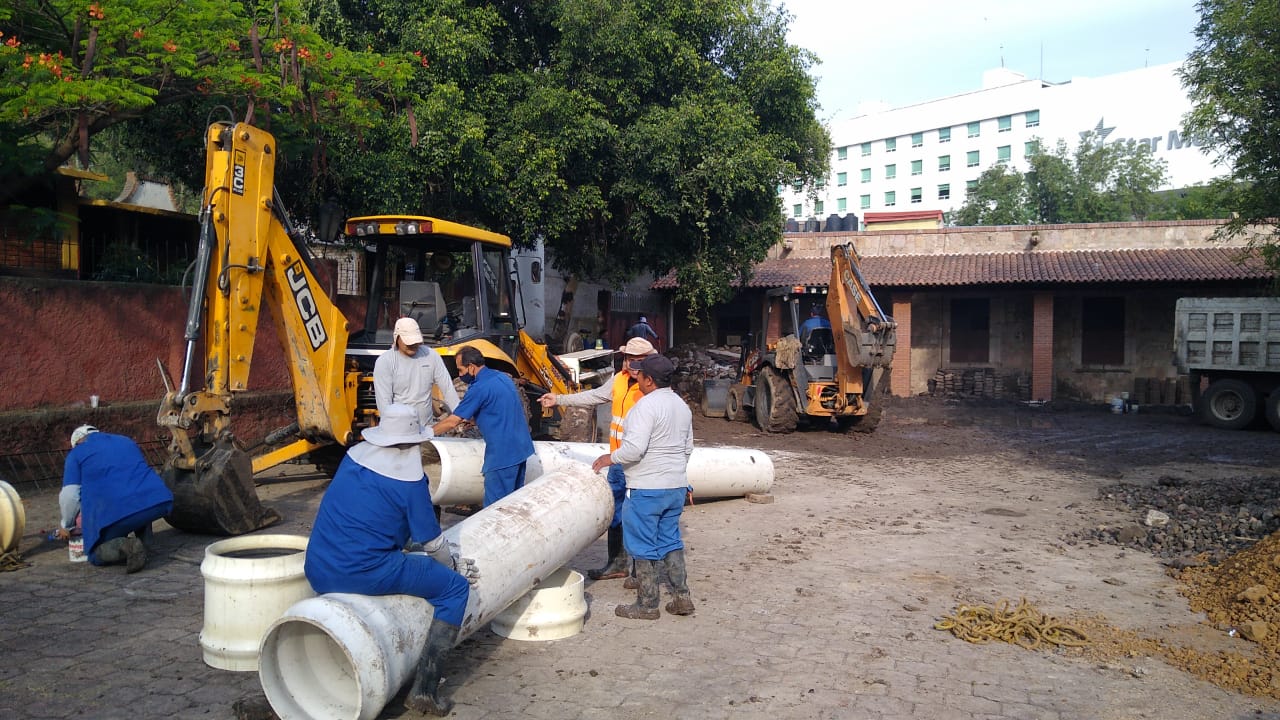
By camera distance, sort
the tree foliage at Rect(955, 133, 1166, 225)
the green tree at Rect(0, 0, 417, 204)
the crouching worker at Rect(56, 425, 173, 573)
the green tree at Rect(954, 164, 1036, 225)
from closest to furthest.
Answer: the crouching worker at Rect(56, 425, 173, 573) < the green tree at Rect(0, 0, 417, 204) < the tree foliage at Rect(955, 133, 1166, 225) < the green tree at Rect(954, 164, 1036, 225)

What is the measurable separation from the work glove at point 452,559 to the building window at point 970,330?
23.6m

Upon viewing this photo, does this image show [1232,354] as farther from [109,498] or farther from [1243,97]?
[109,498]

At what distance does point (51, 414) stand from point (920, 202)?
65.1 metres

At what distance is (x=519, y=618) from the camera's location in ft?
16.9

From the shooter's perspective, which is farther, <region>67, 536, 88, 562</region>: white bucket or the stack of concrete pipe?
<region>67, 536, 88, 562</region>: white bucket

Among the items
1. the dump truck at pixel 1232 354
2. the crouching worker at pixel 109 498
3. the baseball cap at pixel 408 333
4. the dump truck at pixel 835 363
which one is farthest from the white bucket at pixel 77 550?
the dump truck at pixel 1232 354

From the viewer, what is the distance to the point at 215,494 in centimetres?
696

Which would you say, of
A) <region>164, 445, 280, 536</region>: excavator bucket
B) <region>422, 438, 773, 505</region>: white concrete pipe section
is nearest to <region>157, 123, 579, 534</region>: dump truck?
<region>164, 445, 280, 536</region>: excavator bucket

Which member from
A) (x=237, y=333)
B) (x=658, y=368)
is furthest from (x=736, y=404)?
(x=658, y=368)

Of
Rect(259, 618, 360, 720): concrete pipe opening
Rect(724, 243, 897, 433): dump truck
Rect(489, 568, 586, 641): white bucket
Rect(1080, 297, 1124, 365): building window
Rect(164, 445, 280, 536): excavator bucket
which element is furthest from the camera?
Rect(1080, 297, 1124, 365): building window

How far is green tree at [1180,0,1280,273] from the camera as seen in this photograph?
15.6m

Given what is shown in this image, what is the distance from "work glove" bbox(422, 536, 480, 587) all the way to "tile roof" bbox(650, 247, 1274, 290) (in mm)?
17702

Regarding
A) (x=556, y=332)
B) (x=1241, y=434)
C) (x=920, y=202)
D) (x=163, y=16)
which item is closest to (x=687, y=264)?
(x=556, y=332)

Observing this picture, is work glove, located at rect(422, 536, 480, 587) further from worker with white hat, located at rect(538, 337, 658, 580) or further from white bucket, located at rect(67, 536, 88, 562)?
white bucket, located at rect(67, 536, 88, 562)
